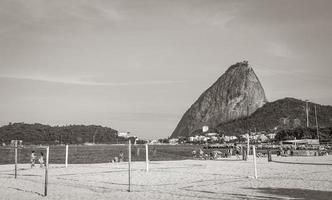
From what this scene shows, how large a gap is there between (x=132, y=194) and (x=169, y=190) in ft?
5.16

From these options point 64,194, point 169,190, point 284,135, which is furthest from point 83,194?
point 284,135

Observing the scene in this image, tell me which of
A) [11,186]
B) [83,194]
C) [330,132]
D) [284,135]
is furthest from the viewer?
[284,135]

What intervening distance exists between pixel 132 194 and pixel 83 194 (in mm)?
Result: 1642

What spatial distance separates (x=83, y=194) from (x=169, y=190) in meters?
2.96

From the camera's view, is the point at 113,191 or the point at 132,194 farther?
the point at 113,191

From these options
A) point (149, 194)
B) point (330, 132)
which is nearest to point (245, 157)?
point (149, 194)

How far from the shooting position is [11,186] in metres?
16.5

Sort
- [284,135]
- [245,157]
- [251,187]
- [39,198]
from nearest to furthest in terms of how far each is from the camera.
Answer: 1. [39,198]
2. [251,187]
3. [245,157]
4. [284,135]

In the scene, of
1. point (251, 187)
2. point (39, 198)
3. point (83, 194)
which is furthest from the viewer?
point (251, 187)

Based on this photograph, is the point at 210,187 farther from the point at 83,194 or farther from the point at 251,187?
the point at 83,194

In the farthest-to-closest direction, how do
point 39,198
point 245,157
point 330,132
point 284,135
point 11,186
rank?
point 284,135
point 330,132
point 245,157
point 11,186
point 39,198

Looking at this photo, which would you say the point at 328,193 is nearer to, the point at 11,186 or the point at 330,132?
the point at 11,186

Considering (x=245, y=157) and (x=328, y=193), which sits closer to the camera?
(x=328, y=193)

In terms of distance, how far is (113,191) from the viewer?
14461 mm
